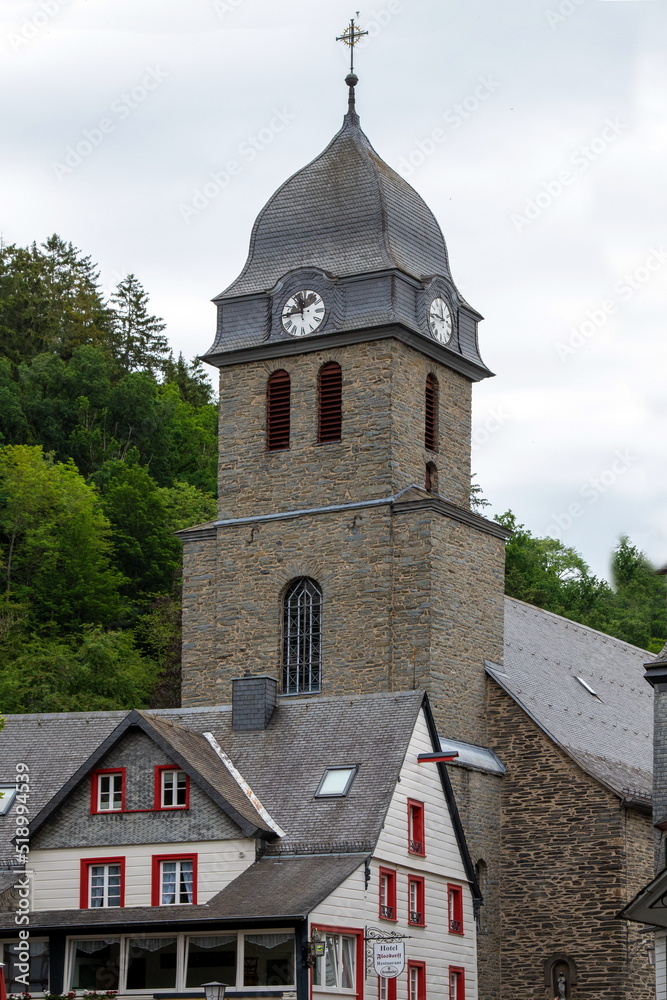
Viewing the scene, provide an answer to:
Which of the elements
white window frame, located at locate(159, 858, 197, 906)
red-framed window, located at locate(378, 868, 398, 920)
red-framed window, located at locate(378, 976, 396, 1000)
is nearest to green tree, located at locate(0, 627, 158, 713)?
white window frame, located at locate(159, 858, 197, 906)

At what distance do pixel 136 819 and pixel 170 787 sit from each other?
2.99ft

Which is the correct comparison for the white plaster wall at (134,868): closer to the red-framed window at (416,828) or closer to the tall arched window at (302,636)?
the red-framed window at (416,828)

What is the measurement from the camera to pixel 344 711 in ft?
143

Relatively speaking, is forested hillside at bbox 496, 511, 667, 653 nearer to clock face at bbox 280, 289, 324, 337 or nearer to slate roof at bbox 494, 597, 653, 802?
slate roof at bbox 494, 597, 653, 802

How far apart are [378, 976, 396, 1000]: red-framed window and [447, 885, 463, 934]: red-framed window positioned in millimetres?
3466

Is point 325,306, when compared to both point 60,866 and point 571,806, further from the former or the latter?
point 60,866

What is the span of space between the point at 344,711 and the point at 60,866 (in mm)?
6838

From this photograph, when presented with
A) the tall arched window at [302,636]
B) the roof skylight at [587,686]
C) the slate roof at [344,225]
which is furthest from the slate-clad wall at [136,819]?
the roof skylight at [587,686]

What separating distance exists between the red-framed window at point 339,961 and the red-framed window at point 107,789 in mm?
5473

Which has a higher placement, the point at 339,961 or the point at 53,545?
the point at 53,545

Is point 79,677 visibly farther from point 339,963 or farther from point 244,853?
point 339,963

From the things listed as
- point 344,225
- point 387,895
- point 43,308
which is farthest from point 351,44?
point 43,308

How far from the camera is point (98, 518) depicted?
7969cm

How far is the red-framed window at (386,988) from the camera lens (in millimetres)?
39219
